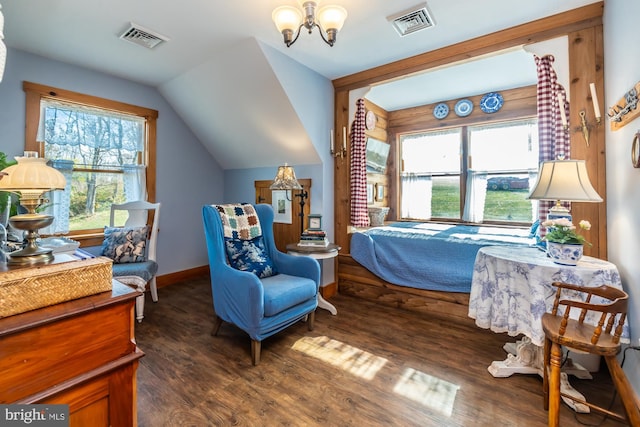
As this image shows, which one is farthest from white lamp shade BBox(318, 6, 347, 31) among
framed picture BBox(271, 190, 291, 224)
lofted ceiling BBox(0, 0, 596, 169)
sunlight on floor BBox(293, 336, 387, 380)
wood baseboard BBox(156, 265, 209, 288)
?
wood baseboard BBox(156, 265, 209, 288)

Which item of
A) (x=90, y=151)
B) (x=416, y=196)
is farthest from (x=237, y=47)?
(x=416, y=196)

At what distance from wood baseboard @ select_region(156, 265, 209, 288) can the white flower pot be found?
388 centimetres

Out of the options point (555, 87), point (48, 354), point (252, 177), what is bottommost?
point (48, 354)

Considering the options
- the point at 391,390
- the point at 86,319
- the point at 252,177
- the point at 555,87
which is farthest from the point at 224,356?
the point at 555,87

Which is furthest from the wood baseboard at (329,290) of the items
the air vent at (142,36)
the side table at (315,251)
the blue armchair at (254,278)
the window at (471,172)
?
the air vent at (142,36)

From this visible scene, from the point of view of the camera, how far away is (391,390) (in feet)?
5.56

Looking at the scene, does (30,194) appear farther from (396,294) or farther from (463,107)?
(463,107)

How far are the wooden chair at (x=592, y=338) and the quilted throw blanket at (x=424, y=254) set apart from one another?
1.12m

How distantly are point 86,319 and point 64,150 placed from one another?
294 cm

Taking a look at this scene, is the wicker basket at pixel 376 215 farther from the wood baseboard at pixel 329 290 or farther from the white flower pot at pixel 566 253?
the white flower pot at pixel 566 253

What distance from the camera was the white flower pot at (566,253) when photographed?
1.62 meters

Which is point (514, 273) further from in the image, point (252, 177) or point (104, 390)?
point (252, 177)

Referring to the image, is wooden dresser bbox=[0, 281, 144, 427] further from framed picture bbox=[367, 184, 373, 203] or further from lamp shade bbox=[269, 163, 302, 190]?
framed picture bbox=[367, 184, 373, 203]

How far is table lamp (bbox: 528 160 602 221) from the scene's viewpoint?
5.39 ft
